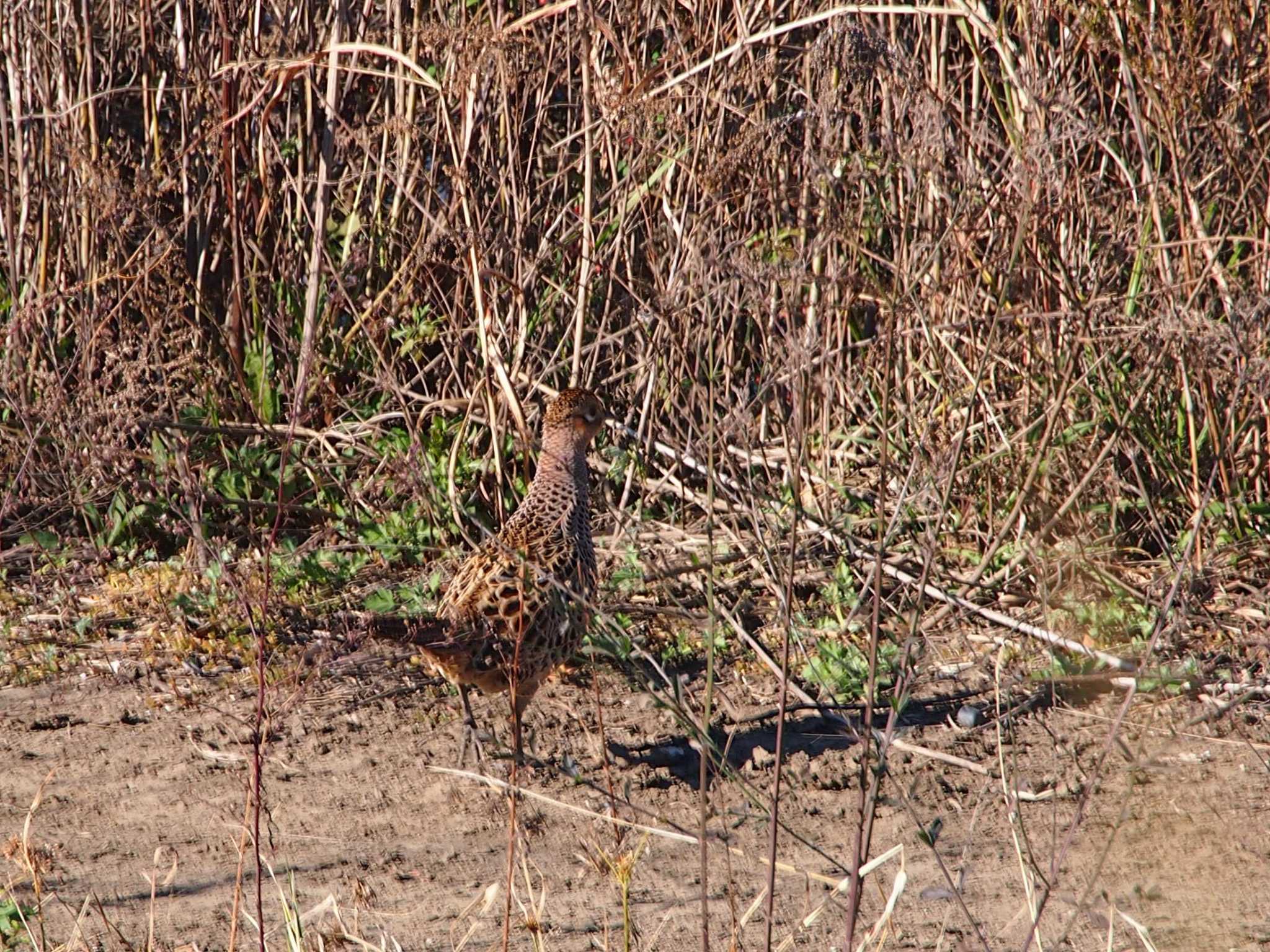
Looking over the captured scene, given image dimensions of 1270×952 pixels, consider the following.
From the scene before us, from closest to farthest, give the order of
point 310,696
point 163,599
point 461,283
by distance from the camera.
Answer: point 310,696, point 163,599, point 461,283

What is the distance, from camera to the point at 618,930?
3289mm

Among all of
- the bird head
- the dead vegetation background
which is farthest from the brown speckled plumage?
the dead vegetation background

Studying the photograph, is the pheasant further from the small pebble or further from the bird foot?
the small pebble

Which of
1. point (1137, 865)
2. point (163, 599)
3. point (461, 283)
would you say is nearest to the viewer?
point (1137, 865)

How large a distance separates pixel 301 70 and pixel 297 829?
2.61 metres

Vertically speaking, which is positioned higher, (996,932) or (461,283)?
(461,283)

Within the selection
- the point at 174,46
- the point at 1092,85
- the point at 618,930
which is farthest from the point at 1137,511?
the point at 174,46

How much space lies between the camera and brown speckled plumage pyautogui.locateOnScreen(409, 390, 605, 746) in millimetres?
3783

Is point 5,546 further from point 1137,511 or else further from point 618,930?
point 1137,511

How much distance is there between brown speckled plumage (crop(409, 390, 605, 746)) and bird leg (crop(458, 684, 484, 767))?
0.03 meters

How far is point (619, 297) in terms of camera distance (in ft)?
18.3

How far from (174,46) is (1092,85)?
11.2 feet

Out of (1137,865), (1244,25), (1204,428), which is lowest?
(1137,865)

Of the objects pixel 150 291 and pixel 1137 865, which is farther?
pixel 150 291
